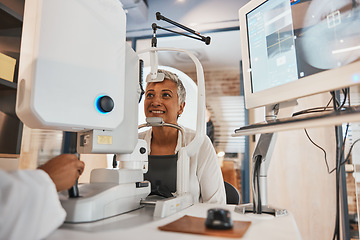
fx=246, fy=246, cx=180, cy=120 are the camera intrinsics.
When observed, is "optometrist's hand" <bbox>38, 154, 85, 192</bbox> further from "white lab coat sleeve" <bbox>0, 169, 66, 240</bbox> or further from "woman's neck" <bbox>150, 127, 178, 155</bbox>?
"woman's neck" <bbox>150, 127, 178, 155</bbox>

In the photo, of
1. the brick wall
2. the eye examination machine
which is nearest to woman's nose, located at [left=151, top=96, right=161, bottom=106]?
the eye examination machine

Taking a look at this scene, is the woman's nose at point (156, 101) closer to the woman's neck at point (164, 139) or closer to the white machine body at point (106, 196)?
the woman's neck at point (164, 139)

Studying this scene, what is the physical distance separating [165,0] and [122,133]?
8.20 feet

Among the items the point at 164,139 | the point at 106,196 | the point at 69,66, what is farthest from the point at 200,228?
the point at 164,139

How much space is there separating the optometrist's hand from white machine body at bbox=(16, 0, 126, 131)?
0.28 ft

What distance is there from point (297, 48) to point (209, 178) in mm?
825

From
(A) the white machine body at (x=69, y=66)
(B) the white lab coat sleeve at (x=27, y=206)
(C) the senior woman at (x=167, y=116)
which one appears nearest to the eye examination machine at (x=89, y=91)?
(A) the white machine body at (x=69, y=66)

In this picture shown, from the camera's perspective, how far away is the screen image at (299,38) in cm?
57

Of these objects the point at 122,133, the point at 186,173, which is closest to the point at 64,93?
the point at 122,133

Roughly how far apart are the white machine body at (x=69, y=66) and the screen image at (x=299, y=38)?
1.45 ft

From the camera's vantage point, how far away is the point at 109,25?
2.35ft

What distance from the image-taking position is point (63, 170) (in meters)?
0.59

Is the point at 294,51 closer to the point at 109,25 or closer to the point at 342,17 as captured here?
the point at 342,17

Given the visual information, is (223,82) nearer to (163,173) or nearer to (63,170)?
(163,173)
